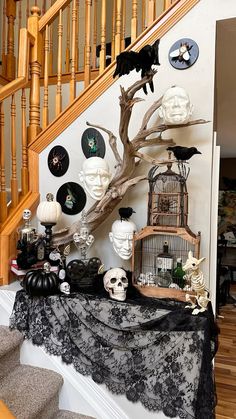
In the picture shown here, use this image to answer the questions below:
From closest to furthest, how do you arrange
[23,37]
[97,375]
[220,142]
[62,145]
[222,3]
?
[97,375]
[222,3]
[23,37]
[62,145]
[220,142]

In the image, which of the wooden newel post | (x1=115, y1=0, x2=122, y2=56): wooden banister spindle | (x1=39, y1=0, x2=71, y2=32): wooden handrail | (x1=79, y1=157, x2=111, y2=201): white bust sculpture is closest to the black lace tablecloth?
(x1=79, y1=157, x2=111, y2=201): white bust sculpture

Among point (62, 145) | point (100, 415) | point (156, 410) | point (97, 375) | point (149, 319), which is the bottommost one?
point (100, 415)

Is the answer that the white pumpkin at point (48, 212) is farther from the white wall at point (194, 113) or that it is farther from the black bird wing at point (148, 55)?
the black bird wing at point (148, 55)

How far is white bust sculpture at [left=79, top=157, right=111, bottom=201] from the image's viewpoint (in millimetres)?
1756

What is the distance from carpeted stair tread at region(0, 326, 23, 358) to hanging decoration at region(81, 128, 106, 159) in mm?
1228

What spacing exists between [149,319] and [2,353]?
81 cm

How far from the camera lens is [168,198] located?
72.9 inches

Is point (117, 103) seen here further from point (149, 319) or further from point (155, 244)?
point (149, 319)

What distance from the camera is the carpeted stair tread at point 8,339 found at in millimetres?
1651

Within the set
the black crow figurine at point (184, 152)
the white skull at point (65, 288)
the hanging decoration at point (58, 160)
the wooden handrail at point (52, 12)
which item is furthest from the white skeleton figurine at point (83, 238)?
the wooden handrail at point (52, 12)

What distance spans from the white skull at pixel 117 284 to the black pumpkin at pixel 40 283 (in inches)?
12.0

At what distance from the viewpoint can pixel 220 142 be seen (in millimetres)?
5668

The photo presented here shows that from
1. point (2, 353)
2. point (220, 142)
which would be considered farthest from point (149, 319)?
point (220, 142)

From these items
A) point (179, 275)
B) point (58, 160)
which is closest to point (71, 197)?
point (58, 160)
